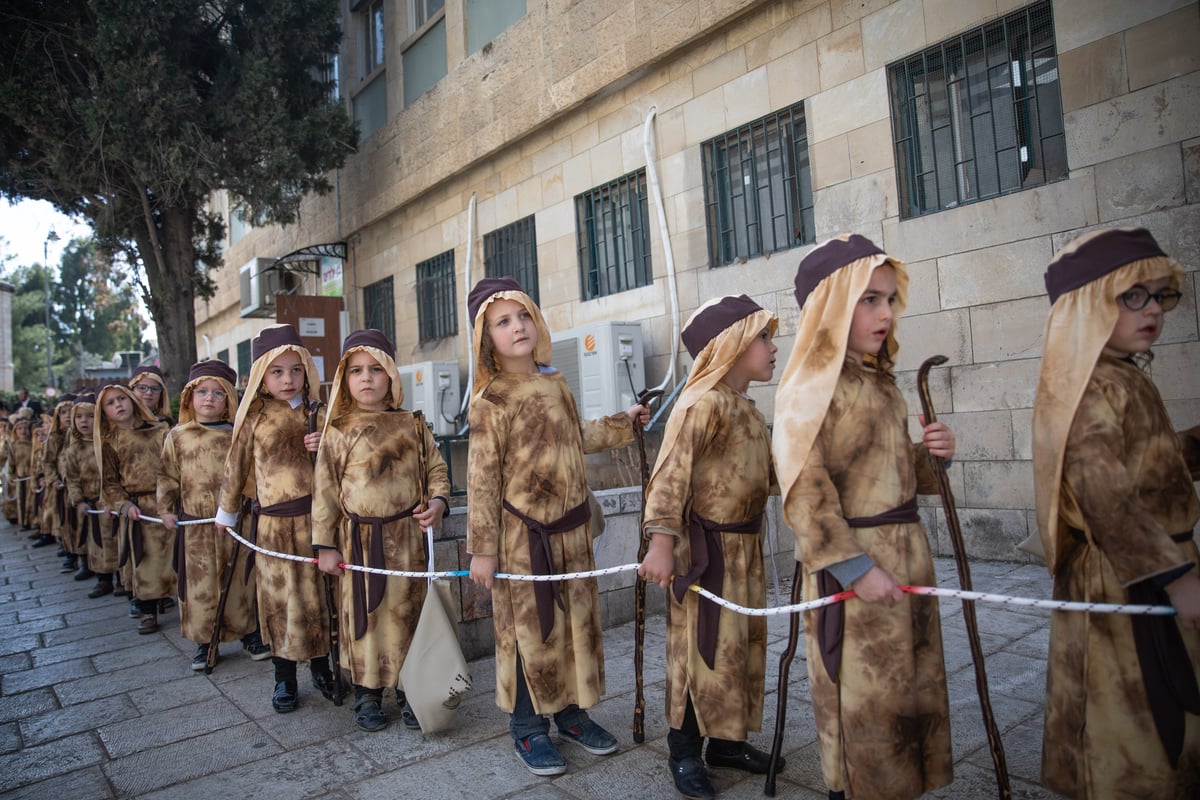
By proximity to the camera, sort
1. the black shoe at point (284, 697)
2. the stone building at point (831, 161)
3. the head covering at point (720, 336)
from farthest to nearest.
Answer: the stone building at point (831, 161), the black shoe at point (284, 697), the head covering at point (720, 336)

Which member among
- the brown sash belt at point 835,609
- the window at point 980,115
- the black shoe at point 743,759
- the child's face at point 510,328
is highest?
the window at point 980,115

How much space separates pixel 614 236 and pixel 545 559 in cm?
628

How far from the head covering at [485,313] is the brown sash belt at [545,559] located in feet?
1.90

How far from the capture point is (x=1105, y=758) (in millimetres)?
2225

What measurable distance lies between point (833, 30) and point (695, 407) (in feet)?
16.9

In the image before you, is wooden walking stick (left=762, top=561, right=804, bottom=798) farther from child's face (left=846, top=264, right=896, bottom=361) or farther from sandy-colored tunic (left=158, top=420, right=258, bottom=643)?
sandy-colored tunic (left=158, top=420, right=258, bottom=643)

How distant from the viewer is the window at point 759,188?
23.7ft

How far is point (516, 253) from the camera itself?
34.9 ft

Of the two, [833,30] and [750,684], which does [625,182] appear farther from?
[750,684]

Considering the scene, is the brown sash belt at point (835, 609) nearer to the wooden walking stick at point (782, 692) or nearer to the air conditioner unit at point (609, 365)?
the wooden walking stick at point (782, 692)

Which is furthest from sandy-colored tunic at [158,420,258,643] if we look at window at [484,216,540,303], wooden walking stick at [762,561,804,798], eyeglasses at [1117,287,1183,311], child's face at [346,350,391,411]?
window at [484,216,540,303]

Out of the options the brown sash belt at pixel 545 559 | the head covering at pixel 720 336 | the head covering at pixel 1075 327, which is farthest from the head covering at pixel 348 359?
the head covering at pixel 1075 327

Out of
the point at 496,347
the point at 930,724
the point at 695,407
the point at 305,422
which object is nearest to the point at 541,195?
the point at 305,422

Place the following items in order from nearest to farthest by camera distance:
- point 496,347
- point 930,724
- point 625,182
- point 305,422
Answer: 1. point 930,724
2. point 496,347
3. point 305,422
4. point 625,182
